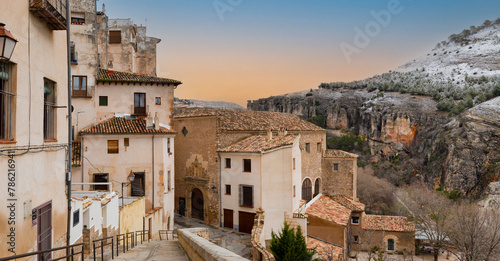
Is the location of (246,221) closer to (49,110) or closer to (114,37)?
(114,37)

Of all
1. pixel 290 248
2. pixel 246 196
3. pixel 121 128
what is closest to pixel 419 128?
pixel 246 196

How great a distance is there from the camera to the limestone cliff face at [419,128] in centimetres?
4150

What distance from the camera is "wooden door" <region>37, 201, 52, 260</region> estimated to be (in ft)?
23.7

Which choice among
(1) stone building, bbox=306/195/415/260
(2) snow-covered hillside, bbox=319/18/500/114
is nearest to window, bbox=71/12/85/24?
(1) stone building, bbox=306/195/415/260

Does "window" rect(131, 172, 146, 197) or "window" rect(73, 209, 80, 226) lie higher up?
"window" rect(73, 209, 80, 226)

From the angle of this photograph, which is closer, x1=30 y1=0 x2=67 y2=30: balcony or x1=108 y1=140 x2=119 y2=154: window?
x1=30 y1=0 x2=67 y2=30: balcony

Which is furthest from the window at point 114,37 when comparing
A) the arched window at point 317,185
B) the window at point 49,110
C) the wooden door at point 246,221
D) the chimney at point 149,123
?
the window at point 49,110

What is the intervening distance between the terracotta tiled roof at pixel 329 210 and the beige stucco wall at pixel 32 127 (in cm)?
2262

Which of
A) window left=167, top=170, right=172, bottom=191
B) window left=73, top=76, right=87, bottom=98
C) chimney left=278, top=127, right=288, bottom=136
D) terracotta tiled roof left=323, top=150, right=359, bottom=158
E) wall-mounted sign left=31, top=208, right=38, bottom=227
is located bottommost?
window left=167, top=170, right=172, bottom=191

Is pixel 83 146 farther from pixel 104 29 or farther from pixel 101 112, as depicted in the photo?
pixel 104 29

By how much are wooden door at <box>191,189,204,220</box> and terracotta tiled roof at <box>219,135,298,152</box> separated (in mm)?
4752

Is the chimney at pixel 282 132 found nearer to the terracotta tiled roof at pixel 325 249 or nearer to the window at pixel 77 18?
the terracotta tiled roof at pixel 325 249

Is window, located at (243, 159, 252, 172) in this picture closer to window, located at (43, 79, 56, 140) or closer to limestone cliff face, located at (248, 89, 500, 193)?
window, located at (43, 79, 56, 140)

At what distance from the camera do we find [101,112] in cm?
2312
